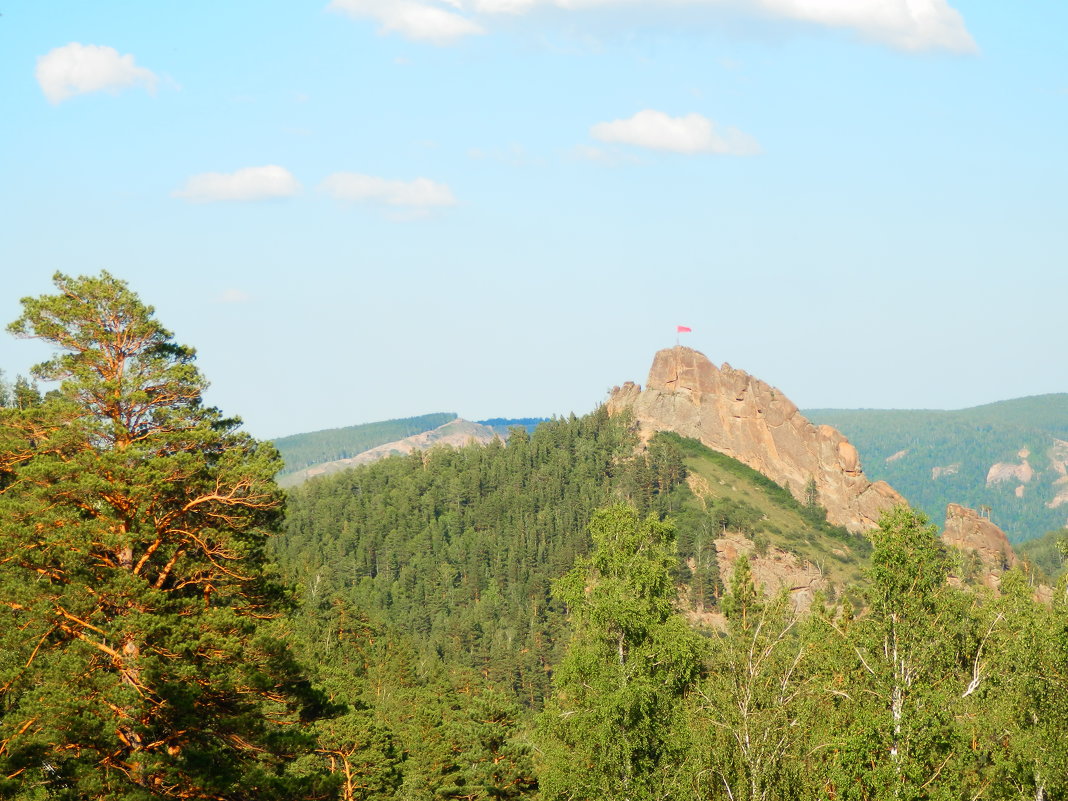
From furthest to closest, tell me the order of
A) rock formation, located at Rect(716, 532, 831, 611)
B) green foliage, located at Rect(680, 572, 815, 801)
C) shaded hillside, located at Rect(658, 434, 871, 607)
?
shaded hillside, located at Rect(658, 434, 871, 607), rock formation, located at Rect(716, 532, 831, 611), green foliage, located at Rect(680, 572, 815, 801)

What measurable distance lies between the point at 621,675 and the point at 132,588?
55.0ft

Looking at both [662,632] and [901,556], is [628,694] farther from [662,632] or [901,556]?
[901,556]

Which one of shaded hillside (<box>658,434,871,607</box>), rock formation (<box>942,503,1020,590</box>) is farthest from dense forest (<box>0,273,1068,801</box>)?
rock formation (<box>942,503,1020,590</box>)

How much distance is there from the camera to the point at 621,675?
117ft

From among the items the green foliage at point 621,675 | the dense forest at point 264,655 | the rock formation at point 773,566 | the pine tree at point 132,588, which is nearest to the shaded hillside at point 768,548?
the rock formation at point 773,566

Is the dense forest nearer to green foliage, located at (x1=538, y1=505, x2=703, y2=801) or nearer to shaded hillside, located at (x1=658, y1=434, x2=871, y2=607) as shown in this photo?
green foliage, located at (x1=538, y1=505, x2=703, y2=801)

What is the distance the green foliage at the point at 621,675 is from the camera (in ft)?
115

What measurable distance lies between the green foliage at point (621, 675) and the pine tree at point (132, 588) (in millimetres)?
10392

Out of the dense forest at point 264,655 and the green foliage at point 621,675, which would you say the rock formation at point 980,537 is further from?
the green foliage at point 621,675

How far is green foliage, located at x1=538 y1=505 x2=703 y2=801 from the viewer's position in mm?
35062

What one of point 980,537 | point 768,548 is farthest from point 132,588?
point 980,537

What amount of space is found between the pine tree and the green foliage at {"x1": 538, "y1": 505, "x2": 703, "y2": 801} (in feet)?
34.1

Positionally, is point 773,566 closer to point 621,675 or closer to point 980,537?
point 980,537

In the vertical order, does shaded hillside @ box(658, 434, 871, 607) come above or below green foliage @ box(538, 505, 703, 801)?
below
